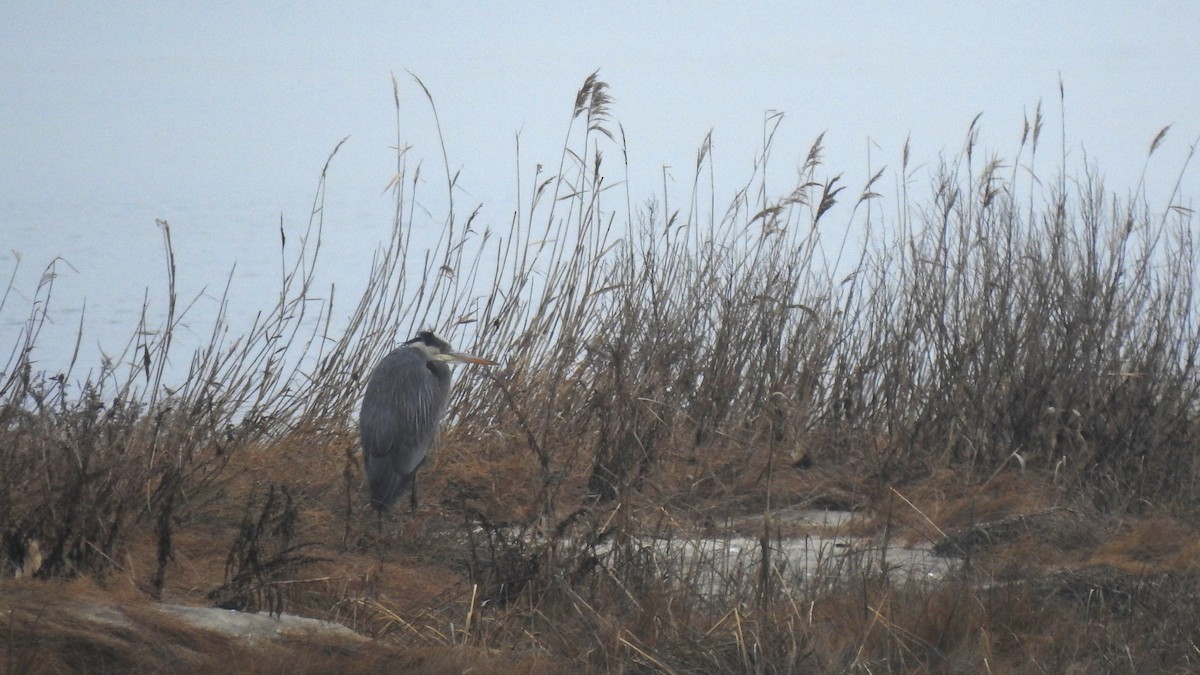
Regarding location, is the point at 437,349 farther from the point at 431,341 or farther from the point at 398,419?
the point at 398,419

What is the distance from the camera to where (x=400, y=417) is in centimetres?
344

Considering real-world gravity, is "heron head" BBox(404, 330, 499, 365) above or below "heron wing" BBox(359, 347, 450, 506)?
above

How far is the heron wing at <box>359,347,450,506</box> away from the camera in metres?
3.36

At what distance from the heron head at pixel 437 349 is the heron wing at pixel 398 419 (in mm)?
67

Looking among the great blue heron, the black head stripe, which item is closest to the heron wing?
the great blue heron

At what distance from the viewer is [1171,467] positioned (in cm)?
386

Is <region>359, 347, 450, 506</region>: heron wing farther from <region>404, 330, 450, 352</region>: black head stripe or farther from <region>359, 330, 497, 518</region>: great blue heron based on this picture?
<region>404, 330, 450, 352</region>: black head stripe

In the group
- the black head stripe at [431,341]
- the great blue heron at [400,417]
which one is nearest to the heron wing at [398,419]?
the great blue heron at [400,417]

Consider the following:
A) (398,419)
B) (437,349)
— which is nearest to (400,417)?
(398,419)

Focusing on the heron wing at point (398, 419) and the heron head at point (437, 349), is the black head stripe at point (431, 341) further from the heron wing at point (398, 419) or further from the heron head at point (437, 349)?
the heron wing at point (398, 419)

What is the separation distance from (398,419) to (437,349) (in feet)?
1.50

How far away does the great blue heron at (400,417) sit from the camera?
11.0 feet

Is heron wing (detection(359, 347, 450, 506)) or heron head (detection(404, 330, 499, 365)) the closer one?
heron wing (detection(359, 347, 450, 506))

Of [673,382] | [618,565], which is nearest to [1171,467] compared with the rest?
[673,382]
